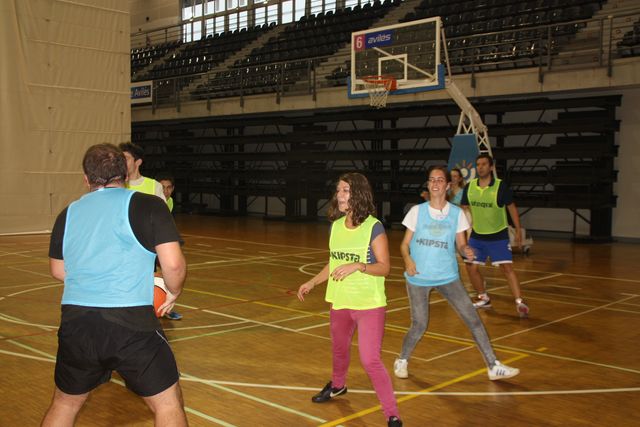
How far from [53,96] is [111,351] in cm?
1681

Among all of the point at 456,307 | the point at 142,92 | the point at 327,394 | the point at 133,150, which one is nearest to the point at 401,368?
the point at 456,307

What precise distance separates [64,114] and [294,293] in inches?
463

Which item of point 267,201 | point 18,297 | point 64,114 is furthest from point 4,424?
point 267,201

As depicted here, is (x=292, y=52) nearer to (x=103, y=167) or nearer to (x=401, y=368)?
(x=401, y=368)

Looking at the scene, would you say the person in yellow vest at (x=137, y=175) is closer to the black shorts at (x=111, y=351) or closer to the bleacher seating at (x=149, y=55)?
the black shorts at (x=111, y=351)

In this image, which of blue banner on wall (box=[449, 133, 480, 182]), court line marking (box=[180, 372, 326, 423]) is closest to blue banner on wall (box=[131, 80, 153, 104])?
blue banner on wall (box=[449, 133, 480, 182])

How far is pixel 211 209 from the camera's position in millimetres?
26438

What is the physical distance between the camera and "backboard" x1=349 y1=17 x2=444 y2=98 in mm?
14330

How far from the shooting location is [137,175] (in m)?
6.25

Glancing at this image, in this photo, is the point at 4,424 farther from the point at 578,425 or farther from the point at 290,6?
the point at 290,6

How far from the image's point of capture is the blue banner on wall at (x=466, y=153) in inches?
574

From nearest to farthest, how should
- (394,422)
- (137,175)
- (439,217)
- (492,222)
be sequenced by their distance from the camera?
(394,422) → (439,217) → (137,175) → (492,222)

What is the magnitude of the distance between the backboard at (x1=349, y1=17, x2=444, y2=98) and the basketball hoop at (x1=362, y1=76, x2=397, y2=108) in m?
0.14

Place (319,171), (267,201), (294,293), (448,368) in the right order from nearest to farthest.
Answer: (448,368), (294,293), (319,171), (267,201)
